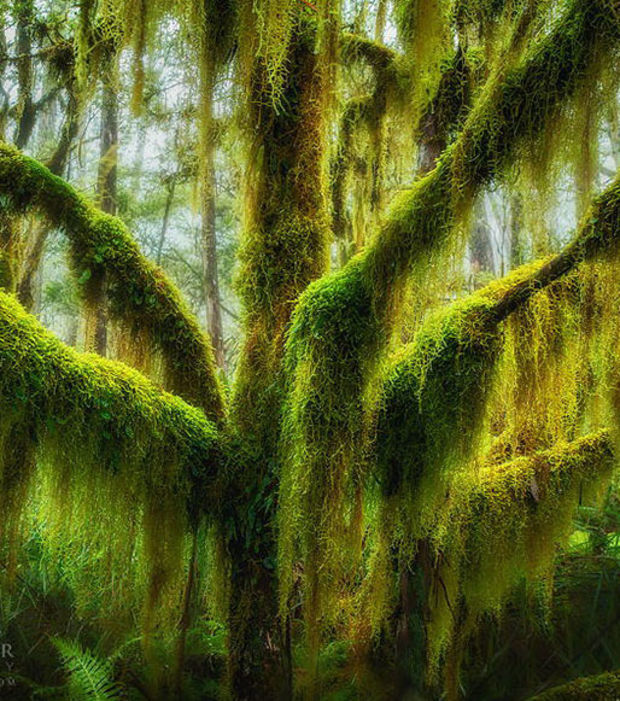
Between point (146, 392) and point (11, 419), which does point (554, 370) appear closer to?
point (146, 392)

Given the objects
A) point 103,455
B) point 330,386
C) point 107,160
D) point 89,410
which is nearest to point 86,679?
point 103,455

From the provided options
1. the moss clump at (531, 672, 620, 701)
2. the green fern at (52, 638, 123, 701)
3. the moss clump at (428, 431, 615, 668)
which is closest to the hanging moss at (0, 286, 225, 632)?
the green fern at (52, 638, 123, 701)

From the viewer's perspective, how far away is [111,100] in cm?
696

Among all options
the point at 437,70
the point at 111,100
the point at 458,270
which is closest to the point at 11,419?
the point at 458,270

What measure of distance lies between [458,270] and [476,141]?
485 mm

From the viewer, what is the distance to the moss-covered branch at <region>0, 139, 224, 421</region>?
3.14 m

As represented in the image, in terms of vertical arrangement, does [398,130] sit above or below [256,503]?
above

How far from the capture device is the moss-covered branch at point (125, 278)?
3.14 metres

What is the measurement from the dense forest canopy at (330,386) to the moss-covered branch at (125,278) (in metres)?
0.01

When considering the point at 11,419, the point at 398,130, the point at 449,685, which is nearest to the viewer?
the point at 11,419

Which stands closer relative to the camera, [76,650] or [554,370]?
[554,370]

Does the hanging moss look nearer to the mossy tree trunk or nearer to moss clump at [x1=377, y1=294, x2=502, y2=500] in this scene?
the mossy tree trunk

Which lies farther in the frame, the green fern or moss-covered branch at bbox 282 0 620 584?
the green fern

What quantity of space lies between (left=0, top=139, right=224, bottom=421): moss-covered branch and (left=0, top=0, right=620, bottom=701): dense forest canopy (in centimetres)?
1
